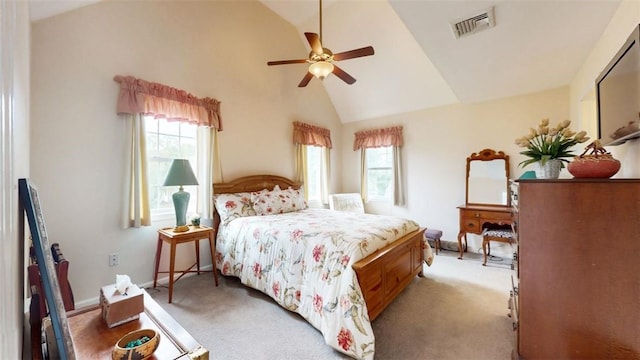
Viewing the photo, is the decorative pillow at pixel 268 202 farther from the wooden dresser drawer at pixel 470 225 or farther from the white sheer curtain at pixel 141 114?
the wooden dresser drawer at pixel 470 225

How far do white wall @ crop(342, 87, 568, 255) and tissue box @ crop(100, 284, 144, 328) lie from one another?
4.22m

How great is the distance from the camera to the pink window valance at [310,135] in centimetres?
442

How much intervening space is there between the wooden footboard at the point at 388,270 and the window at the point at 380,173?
2.06 metres

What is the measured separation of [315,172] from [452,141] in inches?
97.2

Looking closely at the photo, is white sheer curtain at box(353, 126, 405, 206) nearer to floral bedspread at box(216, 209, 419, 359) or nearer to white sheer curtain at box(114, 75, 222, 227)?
floral bedspread at box(216, 209, 419, 359)

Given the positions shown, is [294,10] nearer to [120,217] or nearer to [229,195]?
[229,195]

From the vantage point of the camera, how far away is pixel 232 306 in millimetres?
2422

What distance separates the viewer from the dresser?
1.27 meters

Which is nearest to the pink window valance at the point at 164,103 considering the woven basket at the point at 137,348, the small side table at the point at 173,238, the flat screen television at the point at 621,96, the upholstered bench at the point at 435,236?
the small side table at the point at 173,238

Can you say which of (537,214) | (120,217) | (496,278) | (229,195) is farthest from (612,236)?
(120,217)

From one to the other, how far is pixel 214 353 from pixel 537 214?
2.24 metres

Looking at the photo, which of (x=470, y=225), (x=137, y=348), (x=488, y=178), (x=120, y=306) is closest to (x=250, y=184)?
(x=120, y=306)

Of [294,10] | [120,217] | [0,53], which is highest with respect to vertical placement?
[294,10]

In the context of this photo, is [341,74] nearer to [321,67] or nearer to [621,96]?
[321,67]
